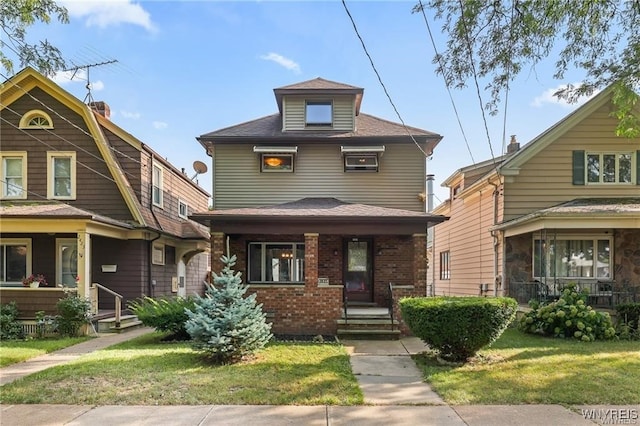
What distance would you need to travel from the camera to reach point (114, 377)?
6426 millimetres

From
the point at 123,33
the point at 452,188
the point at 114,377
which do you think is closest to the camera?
the point at 114,377

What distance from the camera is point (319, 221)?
10.7 metres

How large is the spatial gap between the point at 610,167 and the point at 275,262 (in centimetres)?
1087

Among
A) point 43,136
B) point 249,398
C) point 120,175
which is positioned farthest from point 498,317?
point 43,136

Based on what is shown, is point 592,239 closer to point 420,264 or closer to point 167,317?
point 420,264

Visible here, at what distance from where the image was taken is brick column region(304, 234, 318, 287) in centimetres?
1054

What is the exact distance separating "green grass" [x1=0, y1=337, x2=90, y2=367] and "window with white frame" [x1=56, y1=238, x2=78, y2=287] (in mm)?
2713

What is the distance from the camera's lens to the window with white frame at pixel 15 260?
12555 millimetres

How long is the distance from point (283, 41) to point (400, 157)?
227 inches

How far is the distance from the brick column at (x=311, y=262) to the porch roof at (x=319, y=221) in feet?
0.83

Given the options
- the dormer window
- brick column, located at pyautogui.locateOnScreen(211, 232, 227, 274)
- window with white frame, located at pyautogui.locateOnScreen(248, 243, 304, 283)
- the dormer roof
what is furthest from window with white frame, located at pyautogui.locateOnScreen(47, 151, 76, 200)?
the dormer window

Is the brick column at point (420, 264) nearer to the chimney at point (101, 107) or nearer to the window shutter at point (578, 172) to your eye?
the window shutter at point (578, 172)

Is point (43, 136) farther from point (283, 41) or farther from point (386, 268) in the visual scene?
point (386, 268)

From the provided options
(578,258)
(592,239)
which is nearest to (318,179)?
(578,258)
